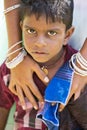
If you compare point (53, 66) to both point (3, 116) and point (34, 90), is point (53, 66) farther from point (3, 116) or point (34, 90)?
point (3, 116)

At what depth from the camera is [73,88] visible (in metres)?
1.21

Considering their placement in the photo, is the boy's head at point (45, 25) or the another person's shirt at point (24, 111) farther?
the another person's shirt at point (24, 111)

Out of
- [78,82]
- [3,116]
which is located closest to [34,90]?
[78,82]

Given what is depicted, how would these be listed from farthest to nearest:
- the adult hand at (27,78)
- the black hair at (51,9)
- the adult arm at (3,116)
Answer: the adult arm at (3,116), the adult hand at (27,78), the black hair at (51,9)

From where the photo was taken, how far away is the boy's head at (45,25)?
113 centimetres

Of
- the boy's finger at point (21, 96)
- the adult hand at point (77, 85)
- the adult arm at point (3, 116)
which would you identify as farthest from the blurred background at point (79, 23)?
the adult arm at point (3, 116)

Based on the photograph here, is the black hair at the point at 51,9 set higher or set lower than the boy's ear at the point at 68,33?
higher

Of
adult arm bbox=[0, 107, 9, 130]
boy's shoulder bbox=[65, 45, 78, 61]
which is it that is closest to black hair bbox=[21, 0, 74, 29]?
boy's shoulder bbox=[65, 45, 78, 61]

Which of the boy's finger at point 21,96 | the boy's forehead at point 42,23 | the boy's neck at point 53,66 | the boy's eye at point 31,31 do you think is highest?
the boy's forehead at point 42,23

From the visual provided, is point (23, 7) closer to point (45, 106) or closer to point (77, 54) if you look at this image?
point (77, 54)

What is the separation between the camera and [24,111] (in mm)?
1348

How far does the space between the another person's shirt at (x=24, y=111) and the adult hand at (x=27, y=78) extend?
0.14ft

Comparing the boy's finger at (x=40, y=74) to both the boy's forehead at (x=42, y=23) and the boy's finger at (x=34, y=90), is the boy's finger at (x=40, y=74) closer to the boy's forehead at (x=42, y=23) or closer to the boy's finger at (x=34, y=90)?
the boy's finger at (x=34, y=90)

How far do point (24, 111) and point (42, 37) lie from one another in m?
0.33
